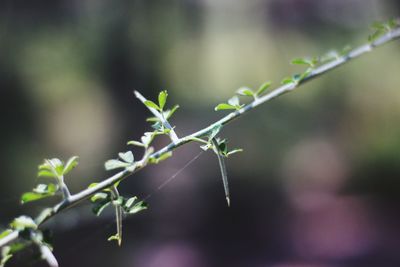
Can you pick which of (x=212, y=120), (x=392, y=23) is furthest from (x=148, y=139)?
(x=212, y=120)

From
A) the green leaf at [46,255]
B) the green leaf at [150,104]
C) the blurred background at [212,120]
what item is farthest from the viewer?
the blurred background at [212,120]

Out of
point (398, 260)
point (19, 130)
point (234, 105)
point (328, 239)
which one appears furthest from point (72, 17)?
point (234, 105)

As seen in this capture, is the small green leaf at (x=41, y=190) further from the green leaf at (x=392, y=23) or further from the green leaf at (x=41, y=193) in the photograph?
the green leaf at (x=392, y=23)

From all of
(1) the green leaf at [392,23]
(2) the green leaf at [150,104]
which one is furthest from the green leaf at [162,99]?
(1) the green leaf at [392,23]

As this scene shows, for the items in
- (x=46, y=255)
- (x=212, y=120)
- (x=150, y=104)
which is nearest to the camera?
(x=46, y=255)

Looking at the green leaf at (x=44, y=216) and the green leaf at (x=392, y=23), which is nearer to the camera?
the green leaf at (x=44, y=216)

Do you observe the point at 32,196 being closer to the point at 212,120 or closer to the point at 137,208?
the point at 137,208

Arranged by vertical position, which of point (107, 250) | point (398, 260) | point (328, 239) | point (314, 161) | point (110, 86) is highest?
point (110, 86)

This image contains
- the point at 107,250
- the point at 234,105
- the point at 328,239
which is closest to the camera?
the point at 234,105

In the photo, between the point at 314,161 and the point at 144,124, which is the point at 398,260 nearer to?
the point at 314,161
